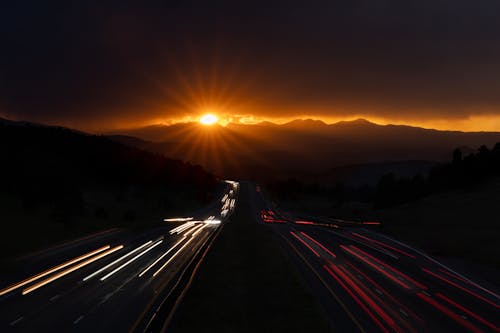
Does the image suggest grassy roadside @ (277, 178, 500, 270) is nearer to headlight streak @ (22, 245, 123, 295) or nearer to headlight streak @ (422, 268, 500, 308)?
headlight streak @ (422, 268, 500, 308)

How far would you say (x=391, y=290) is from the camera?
2977 cm

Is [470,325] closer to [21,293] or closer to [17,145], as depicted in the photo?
[21,293]

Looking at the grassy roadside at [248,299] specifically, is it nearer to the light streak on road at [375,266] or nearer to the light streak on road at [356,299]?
the light streak on road at [356,299]

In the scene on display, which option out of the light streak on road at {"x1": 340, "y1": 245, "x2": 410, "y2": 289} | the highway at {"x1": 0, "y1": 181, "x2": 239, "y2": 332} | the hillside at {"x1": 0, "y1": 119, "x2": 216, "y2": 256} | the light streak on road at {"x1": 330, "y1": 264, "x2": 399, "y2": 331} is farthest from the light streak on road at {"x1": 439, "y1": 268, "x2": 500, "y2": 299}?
the hillside at {"x1": 0, "y1": 119, "x2": 216, "y2": 256}

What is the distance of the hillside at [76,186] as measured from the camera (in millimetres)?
63250

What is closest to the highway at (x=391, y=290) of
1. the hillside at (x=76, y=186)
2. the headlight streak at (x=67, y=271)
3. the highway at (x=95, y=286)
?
the highway at (x=95, y=286)

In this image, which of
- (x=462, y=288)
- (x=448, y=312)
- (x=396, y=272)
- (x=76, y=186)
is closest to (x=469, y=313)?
(x=448, y=312)

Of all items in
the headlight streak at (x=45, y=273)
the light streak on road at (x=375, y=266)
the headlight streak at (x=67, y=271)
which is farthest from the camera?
the light streak on road at (x=375, y=266)

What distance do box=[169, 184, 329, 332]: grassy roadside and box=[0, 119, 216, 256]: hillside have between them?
2104 cm

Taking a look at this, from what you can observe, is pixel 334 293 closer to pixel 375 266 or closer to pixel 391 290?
pixel 391 290

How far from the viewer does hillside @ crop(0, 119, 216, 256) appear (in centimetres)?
6325

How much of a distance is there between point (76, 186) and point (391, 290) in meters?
59.7

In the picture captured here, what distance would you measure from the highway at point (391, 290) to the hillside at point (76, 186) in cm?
2923

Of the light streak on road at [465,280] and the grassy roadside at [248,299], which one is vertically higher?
the grassy roadside at [248,299]
